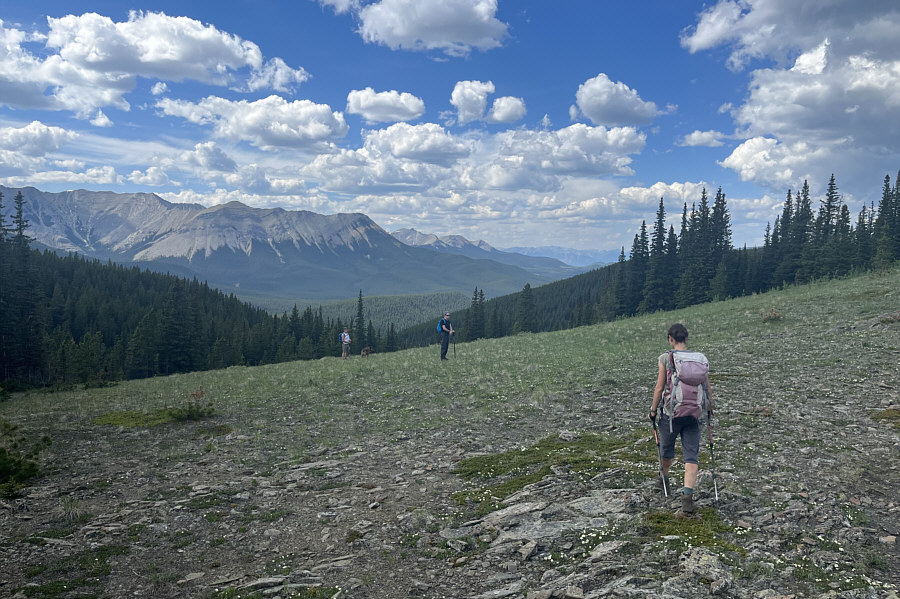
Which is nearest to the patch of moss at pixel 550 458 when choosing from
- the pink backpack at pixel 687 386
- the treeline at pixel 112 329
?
the pink backpack at pixel 687 386

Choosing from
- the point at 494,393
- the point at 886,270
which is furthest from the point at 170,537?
the point at 886,270

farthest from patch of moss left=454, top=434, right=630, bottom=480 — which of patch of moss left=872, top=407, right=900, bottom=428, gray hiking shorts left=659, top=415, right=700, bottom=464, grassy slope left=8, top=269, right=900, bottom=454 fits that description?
patch of moss left=872, top=407, right=900, bottom=428

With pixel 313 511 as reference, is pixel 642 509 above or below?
above

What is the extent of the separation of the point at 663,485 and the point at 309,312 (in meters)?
123

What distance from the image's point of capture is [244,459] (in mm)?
13859

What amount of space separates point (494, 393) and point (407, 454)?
784 cm

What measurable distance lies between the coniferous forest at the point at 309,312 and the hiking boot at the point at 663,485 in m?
40.4

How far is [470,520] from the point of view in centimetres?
901

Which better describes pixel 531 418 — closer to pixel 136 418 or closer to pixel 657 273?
pixel 136 418

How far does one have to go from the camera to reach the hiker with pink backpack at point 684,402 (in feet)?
26.4

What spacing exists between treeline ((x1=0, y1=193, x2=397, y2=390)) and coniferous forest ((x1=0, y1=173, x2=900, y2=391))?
0.21 m

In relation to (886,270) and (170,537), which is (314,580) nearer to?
(170,537)

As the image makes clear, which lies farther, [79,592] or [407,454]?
[407,454]

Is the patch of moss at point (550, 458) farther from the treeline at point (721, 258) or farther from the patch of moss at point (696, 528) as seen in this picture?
the treeline at point (721, 258)
